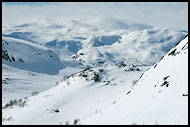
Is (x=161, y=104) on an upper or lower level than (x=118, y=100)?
lower

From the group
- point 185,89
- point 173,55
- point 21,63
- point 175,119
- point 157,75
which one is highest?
point 21,63

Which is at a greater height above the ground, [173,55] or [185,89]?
[173,55]

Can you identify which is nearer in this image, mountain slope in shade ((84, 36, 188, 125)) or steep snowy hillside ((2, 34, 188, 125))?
mountain slope in shade ((84, 36, 188, 125))

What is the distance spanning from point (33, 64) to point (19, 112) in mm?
160348

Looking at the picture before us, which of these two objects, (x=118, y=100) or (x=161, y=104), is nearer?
(x=161, y=104)

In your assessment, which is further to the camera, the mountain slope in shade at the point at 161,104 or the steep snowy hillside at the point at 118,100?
the steep snowy hillside at the point at 118,100

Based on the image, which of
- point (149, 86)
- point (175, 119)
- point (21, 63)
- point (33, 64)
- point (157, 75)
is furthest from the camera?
point (33, 64)

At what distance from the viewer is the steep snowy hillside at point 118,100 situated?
67.7 feet

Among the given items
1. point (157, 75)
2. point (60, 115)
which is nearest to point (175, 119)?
point (157, 75)

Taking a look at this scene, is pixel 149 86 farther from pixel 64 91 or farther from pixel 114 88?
pixel 64 91

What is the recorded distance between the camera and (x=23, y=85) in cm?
9944

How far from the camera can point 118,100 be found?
31.2 meters

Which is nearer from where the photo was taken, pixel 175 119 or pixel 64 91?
pixel 175 119

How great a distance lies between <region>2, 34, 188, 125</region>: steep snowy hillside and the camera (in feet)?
67.7
